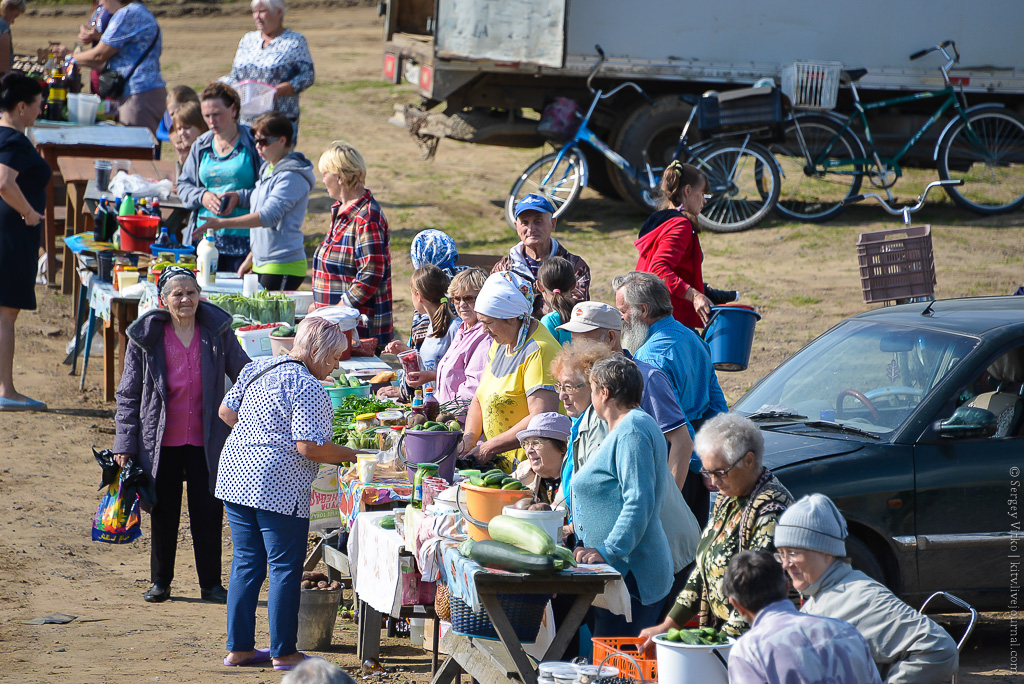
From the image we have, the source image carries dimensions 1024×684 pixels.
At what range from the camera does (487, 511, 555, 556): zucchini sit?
13.0 ft

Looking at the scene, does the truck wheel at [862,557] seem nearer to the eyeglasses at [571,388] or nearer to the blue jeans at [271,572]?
the eyeglasses at [571,388]

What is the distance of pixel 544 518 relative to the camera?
4.05 meters

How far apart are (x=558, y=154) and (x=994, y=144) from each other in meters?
5.20

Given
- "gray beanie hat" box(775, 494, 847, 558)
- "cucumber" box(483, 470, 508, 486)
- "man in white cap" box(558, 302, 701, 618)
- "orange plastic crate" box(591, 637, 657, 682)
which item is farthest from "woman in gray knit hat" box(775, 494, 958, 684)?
"cucumber" box(483, 470, 508, 486)

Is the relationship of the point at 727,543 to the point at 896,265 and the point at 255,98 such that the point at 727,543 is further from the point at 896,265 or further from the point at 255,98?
the point at 255,98

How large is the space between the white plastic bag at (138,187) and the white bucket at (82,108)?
101 inches

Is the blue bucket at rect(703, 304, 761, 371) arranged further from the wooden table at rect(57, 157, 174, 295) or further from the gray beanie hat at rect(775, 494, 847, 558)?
the wooden table at rect(57, 157, 174, 295)

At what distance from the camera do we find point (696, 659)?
3.45 metres

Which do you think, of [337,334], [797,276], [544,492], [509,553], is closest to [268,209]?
[337,334]

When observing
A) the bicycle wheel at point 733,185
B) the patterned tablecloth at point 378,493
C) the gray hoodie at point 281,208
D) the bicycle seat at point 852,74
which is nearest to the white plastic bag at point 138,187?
the gray hoodie at point 281,208

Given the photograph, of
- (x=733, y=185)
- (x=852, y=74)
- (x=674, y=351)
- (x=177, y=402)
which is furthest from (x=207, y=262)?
(x=852, y=74)

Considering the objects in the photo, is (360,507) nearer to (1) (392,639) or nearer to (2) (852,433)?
(1) (392,639)

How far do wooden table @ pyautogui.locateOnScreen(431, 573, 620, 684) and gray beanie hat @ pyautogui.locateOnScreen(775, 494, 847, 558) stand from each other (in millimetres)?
920

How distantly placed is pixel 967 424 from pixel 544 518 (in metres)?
2.43
